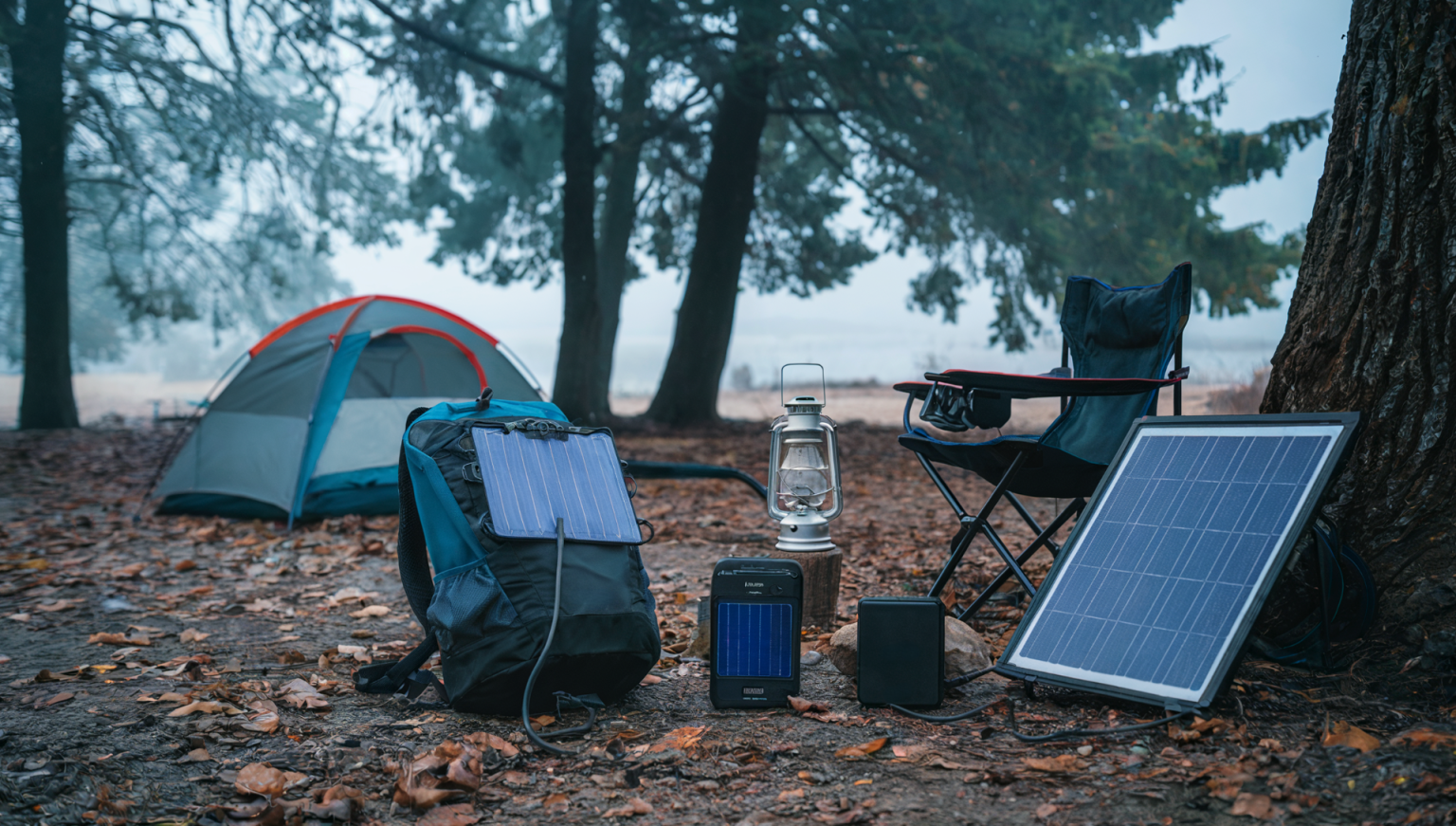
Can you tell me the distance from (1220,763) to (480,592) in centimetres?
167

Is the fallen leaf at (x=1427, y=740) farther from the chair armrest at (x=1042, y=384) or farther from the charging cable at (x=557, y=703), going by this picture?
the charging cable at (x=557, y=703)

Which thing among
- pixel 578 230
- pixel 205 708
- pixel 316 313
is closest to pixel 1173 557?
pixel 205 708

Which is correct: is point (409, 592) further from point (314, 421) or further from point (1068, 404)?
point (314, 421)

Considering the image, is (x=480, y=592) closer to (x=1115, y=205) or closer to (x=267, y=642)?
(x=267, y=642)

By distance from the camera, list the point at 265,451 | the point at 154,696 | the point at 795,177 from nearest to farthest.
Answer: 1. the point at 154,696
2. the point at 265,451
3. the point at 795,177

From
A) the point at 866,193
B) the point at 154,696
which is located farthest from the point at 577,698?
the point at 866,193

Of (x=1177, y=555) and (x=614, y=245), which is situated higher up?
(x=614, y=245)

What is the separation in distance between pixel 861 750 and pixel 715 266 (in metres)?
8.93

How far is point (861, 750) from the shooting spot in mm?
2020

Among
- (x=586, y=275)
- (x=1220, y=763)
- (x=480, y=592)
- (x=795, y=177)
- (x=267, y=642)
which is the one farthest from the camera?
(x=795, y=177)

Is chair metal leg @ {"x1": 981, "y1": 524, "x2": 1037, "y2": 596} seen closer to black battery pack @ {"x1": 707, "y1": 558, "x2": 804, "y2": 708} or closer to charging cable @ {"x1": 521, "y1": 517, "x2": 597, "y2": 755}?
black battery pack @ {"x1": 707, "y1": 558, "x2": 804, "y2": 708}

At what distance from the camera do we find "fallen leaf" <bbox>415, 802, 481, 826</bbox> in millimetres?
1740

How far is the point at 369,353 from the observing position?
5770mm

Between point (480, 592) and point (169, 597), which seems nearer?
point (480, 592)
